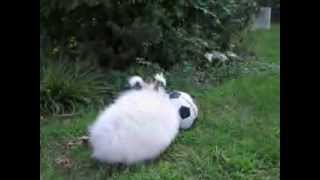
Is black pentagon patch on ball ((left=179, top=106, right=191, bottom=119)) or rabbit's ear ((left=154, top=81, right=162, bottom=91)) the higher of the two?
rabbit's ear ((left=154, top=81, right=162, bottom=91))

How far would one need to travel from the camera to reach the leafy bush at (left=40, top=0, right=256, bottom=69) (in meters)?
5.39

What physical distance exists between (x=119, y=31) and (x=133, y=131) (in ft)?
7.33

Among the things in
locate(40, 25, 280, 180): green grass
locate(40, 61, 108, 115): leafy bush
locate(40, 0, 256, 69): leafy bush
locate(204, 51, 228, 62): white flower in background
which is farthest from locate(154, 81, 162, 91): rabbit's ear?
locate(204, 51, 228, 62): white flower in background

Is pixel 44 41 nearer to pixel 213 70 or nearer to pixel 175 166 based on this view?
pixel 213 70

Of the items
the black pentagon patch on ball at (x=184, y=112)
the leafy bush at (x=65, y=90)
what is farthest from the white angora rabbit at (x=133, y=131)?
the leafy bush at (x=65, y=90)

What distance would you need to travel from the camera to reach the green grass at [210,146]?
336 centimetres

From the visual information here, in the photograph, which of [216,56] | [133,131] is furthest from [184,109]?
[216,56]

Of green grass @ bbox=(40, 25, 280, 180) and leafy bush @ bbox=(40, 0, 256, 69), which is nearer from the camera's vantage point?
green grass @ bbox=(40, 25, 280, 180)

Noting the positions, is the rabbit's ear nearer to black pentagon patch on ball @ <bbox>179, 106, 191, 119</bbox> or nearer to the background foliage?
black pentagon patch on ball @ <bbox>179, 106, 191, 119</bbox>

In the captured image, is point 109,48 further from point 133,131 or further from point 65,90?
point 133,131

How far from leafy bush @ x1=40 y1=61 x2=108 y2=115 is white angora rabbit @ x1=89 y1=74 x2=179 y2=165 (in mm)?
1202

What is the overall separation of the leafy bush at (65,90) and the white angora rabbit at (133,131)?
1.20m

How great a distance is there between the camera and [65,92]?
15.5 ft
